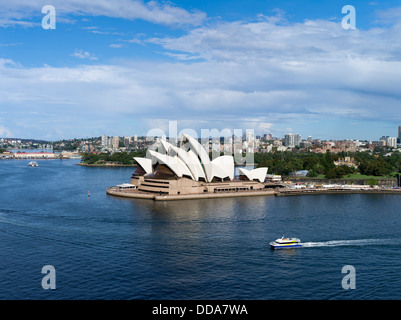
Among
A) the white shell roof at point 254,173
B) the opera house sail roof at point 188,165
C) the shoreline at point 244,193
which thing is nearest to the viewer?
the shoreline at point 244,193

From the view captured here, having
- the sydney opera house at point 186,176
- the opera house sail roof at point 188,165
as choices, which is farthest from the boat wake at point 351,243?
the opera house sail roof at point 188,165

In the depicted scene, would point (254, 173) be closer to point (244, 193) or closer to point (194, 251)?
point (244, 193)

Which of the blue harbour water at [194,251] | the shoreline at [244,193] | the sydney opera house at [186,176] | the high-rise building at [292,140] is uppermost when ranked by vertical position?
the high-rise building at [292,140]

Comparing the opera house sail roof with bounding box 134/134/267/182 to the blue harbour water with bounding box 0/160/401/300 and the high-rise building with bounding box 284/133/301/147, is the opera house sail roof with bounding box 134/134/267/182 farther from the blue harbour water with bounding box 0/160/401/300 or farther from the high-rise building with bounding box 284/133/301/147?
the high-rise building with bounding box 284/133/301/147

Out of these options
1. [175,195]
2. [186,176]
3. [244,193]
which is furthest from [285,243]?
[186,176]

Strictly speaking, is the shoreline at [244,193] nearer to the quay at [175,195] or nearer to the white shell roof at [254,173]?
the quay at [175,195]

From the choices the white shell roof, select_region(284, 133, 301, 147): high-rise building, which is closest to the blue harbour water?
the white shell roof
